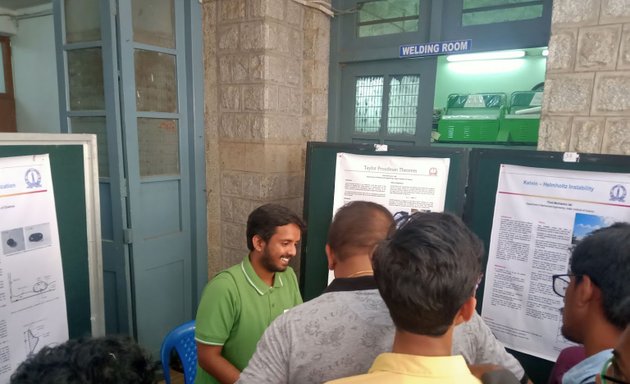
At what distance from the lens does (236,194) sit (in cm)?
282

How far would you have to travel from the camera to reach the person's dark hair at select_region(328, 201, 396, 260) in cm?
116

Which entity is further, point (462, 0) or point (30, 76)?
point (30, 76)

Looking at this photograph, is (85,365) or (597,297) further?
(597,297)

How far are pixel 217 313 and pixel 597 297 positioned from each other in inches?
47.8

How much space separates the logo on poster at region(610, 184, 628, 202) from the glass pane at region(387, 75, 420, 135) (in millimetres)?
1321

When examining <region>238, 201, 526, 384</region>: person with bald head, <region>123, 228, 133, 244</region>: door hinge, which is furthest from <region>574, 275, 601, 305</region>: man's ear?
<region>123, 228, 133, 244</region>: door hinge

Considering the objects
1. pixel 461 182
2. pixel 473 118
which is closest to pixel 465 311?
pixel 461 182

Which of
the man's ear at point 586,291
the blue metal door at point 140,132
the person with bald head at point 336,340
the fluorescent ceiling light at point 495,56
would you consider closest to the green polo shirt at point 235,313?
the person with bald head at point 336,340

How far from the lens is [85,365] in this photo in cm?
79

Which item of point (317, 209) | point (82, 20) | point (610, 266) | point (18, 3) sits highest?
point (18, 3)

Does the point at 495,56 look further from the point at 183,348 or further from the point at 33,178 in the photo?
the point at 33,178

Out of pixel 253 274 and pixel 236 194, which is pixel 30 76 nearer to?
pixel 236 194

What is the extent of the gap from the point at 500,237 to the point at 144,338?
228 centimetres

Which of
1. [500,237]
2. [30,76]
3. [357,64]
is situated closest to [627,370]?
[500,237]
